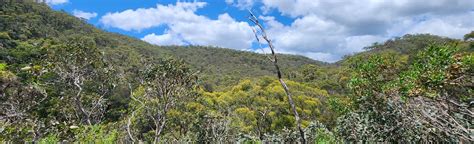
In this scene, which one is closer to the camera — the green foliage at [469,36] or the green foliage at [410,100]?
the green foliage at [410,100]

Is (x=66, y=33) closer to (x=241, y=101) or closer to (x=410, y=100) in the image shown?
(x=241, y=101)

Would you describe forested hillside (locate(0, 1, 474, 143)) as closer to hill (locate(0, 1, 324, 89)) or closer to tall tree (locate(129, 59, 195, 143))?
tall tree (locate(129, 59, 195, 143))

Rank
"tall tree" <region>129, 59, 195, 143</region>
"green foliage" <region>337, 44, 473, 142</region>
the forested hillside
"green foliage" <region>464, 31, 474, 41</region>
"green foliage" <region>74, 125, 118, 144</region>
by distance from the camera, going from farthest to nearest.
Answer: "green foliage" <region>464, 31, 474, 41</region> → "tall tree" <region>129, 59, 195, 143</region> → "green foliage" <region>74, 125, 118, 144</region> → the forested hillside → "green foliage" <region>337, 44, 473, 142</region>

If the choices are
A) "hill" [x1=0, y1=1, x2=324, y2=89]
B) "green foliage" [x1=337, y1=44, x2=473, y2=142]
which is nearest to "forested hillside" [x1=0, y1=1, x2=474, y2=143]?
"green foliage" [x1=337, y1=44, x2=473, y2=142]

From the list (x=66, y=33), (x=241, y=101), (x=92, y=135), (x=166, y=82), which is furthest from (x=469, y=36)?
(x=66, y=33)

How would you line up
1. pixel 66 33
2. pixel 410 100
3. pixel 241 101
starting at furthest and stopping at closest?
1. pixel 66 33
2. pixel 241 101
3. pixel 410 100

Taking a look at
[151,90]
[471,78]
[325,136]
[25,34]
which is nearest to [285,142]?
[325,136]

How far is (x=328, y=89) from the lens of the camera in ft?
129

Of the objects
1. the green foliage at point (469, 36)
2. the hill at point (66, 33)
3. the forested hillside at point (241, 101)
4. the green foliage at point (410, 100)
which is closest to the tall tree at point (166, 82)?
the forested hillside at point (241, 101)

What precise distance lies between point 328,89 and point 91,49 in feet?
91.1

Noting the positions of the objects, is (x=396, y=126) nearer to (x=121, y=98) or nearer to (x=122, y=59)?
(x=121, y=98)

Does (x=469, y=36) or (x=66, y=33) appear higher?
(x=66, y=33)

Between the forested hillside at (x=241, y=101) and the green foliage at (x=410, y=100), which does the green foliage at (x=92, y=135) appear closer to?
the forested hillside at (x=241, y=101)

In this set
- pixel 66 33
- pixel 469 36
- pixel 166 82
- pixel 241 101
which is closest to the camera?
pixel 166 82
